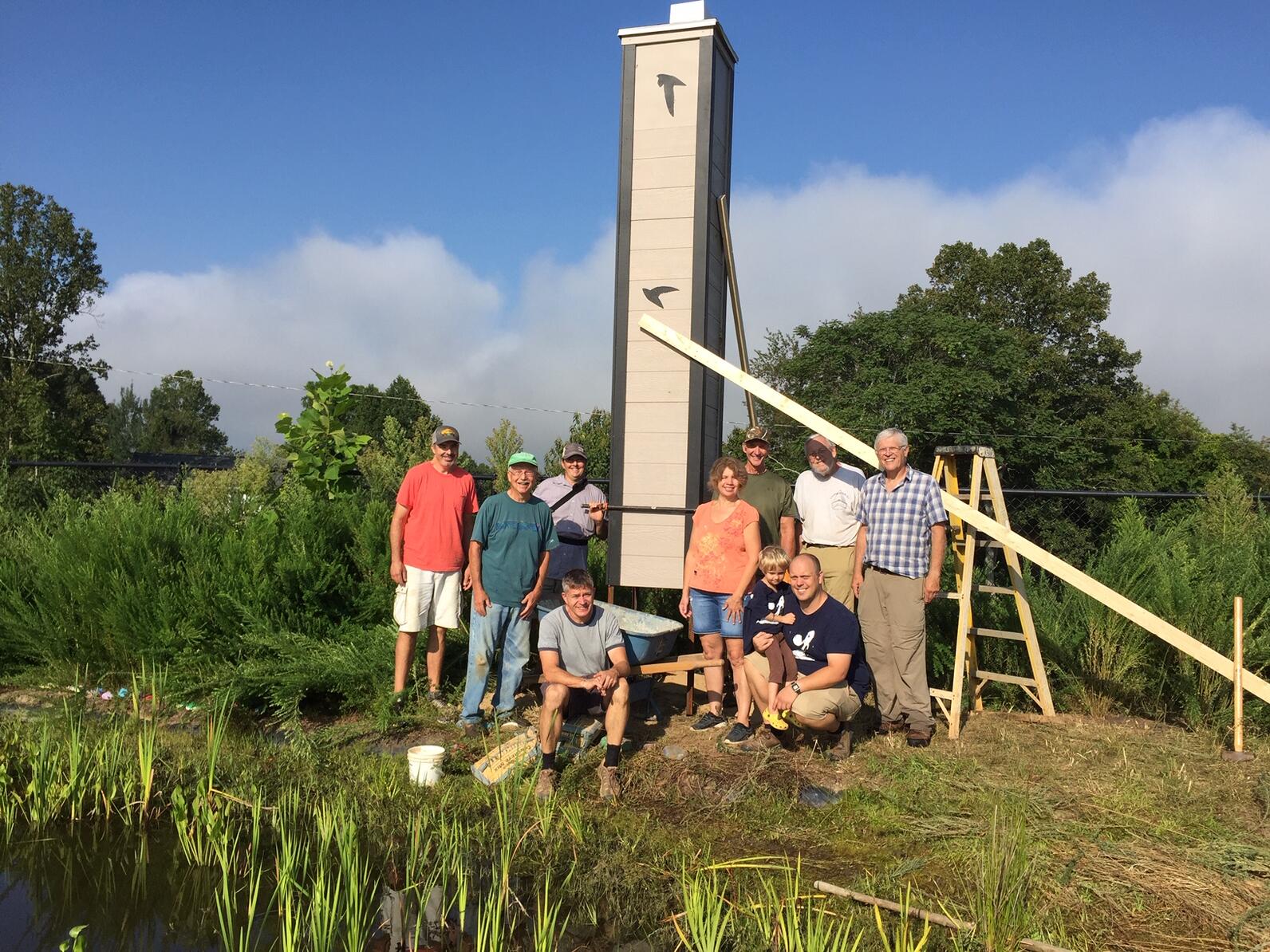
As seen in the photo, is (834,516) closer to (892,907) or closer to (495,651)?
(495,651)

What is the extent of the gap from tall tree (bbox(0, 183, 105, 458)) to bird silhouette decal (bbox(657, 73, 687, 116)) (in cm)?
3117

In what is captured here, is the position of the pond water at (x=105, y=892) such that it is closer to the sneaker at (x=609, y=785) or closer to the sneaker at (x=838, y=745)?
the sneaker at (x=609, y=785)

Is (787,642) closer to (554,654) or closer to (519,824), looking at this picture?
(554,654)

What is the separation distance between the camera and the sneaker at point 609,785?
441 centimetres

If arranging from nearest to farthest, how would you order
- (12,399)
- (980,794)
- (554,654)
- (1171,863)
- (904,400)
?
1. (1171,863)
2. (980,794)
3. (554,654)
4. (904,400)
5. (12,399)

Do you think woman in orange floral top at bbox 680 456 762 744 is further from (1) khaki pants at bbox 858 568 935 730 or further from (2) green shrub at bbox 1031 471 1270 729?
(2) green shrub at bbox 1031 471 1270 729

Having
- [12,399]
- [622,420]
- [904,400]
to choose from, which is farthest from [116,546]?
[12,399]

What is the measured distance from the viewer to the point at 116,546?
7027 millimetres

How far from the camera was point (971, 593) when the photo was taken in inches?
227

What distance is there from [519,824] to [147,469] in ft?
28.3

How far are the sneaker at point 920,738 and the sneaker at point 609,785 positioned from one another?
5.83ft

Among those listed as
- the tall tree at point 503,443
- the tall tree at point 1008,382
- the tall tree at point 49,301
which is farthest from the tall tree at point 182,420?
the tall tree at point 503,443

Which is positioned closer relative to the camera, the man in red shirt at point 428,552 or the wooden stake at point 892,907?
the wooden stake at point 892,907

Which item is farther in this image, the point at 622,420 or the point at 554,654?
the point at 622,420
